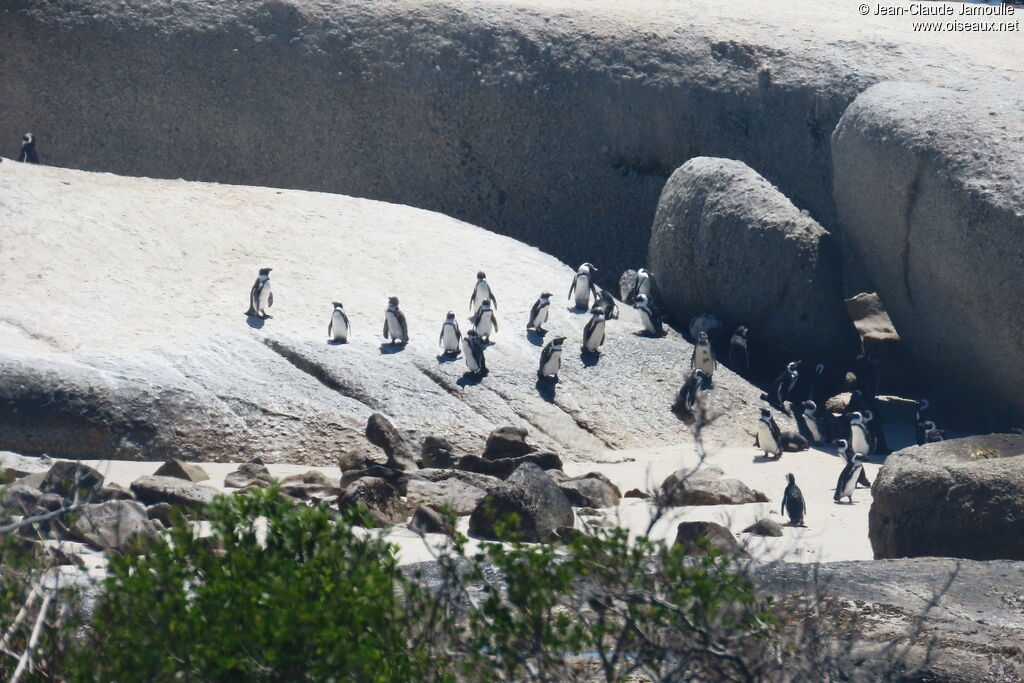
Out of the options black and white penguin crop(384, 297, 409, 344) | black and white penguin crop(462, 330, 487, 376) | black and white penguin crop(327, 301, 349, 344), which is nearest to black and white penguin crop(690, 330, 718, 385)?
black and white penguin crop(462, 330, 487, 376)

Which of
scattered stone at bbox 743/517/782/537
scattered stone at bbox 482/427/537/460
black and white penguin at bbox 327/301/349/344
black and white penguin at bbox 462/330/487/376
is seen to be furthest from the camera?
black and white penguin at bbox 462/330/487/376

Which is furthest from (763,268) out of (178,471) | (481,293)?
(178,471)

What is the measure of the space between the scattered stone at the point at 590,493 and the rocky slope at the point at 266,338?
6.77 feet

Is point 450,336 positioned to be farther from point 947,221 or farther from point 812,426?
point 947,221

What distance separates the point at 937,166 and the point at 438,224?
559cm

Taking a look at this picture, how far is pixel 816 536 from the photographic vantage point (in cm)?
962

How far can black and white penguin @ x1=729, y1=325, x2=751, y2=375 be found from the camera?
15.7 meters

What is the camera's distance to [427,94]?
19797mm

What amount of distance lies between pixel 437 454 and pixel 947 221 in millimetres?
6100

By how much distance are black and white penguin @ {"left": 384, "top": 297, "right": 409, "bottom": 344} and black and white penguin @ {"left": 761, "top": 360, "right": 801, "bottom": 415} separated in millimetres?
3986

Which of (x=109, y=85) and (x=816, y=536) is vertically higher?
(x=109, y=85)

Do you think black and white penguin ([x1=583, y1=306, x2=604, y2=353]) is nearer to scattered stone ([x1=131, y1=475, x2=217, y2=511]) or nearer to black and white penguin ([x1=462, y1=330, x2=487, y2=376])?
black and white penguin ([x1=462, y1=330, x2=487, y2=376])

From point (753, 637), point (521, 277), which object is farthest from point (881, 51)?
point (753, 637)

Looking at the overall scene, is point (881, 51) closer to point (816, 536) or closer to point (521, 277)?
point (521, 277)
